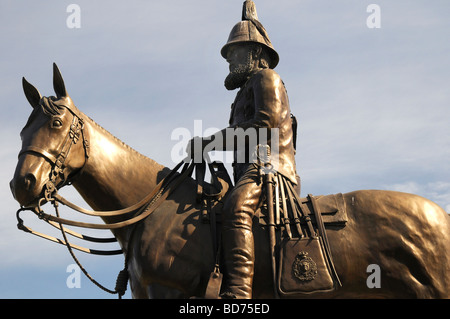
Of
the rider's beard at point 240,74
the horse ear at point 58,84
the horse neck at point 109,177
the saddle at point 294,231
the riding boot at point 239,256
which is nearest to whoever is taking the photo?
the riding boot at point 239,256

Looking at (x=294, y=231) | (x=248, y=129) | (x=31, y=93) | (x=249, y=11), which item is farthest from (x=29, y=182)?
(x=249, y=11)

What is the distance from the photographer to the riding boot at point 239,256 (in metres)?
8.60

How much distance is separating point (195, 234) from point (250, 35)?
12.1ft

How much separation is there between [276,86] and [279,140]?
0.79 metres

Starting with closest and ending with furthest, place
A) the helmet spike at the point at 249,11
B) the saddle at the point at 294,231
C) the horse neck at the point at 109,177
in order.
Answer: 1. the saddle at the point at 294,231
2. the horse neck at the point at 109,177
3. the helmet spike at the point at 249,11

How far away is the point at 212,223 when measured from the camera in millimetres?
9094

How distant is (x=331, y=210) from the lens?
9.13 meters

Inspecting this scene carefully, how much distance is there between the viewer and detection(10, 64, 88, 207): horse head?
8.87 m

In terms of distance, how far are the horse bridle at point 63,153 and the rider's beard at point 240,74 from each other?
2751mm

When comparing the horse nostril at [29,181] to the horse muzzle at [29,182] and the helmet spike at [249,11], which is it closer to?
the horse muzzle at [29,182]

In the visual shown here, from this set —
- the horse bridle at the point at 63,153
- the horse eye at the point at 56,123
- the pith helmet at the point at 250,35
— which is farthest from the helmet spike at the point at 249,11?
the horse eye at the point at 56,123

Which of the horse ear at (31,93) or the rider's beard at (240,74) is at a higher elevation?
the rider's beard at (240,74)

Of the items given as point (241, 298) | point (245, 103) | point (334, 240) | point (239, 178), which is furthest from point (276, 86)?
point (241, 298)
